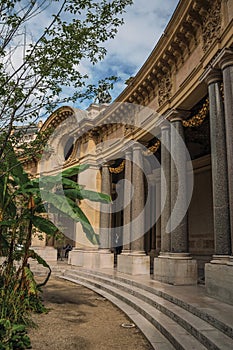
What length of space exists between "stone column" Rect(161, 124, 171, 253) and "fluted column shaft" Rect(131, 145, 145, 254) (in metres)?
2.32

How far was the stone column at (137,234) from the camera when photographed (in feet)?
41.4

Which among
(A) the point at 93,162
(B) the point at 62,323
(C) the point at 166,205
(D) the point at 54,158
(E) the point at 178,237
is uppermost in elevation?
(D) the point at 54,158

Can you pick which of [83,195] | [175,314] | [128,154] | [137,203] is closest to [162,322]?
[175,314]

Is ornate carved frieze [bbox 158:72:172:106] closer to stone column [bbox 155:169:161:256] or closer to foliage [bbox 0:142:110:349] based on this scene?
foliage [bbox 0:142:110:349]

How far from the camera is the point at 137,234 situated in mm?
13438

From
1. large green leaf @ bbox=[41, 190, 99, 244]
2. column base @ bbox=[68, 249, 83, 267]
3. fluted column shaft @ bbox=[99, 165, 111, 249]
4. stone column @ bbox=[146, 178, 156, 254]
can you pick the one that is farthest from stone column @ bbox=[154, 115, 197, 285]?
stone column @ bbox=[146, 178, 156, 254]

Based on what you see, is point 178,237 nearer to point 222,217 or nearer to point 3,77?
point 222,217

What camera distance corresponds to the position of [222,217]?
7.60 metres

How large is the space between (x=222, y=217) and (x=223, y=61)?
374 centimetres

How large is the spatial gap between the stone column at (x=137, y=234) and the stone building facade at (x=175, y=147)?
4 centimetres

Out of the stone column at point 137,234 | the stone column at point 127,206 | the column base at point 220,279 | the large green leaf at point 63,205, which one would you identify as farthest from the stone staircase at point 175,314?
the stone column at point 127,206

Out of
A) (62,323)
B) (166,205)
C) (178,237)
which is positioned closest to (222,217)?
(178,237)

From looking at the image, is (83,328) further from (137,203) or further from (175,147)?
(137,203)

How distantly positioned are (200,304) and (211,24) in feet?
23.4
